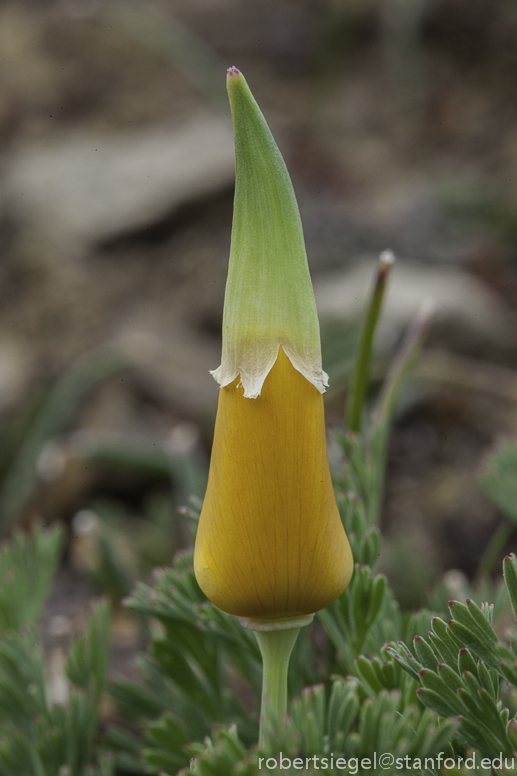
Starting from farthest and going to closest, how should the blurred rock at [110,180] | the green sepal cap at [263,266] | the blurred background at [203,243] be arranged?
the blurred rock at [110,180]
the blurred background at [203,243]
the green sepal cap at [263,266]

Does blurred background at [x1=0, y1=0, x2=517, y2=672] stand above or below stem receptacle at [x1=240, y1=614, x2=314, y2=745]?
above

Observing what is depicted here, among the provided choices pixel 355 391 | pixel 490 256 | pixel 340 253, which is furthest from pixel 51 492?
pixel 490 256

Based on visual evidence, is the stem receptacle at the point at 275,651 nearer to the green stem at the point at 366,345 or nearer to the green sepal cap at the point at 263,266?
the green sepal cap at the point at 263,266

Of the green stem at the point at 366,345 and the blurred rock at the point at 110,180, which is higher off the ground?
the blurred rock at the point at 110,180

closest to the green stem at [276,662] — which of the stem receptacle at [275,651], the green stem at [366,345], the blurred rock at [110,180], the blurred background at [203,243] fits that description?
the stem receptacle at [275,651]

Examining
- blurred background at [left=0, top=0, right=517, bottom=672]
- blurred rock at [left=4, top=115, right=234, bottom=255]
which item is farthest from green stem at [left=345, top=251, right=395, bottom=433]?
blurred rock at [left=4, top=115, right=234, bottom=255]

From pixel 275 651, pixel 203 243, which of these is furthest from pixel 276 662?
pixel 203 243

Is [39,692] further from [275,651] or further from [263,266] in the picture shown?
[263,266]

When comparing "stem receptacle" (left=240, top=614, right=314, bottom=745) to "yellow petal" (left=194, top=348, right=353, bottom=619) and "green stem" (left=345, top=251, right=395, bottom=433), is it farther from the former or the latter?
"green stem" (left=345, top=251, right=395, bottom=433)
